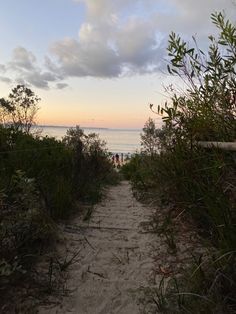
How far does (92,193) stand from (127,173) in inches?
292

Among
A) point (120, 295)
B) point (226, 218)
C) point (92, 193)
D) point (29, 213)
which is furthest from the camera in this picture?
point (92, 193)

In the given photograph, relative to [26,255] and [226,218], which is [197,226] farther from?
[26,255]

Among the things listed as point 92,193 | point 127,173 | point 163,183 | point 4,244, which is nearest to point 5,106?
point 127,173

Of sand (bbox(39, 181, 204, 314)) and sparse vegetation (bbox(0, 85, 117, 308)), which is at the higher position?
sparse vegetation (bbox(0, 85, 117, 308))

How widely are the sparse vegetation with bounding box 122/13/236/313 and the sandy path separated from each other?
36 cm

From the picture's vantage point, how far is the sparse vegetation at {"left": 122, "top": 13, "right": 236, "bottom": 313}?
10.2 feet

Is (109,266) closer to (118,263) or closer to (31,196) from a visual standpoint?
(118,263)

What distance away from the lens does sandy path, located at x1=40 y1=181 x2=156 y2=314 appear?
348cm

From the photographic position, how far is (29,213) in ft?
13.3

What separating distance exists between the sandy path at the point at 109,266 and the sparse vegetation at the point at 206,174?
0.36 m

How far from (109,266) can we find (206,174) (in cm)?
131

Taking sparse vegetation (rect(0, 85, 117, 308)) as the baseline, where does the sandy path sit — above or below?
below

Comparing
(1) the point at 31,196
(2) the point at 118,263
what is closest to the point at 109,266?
(2) the point at 118,263

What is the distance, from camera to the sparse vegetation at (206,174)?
311cm
